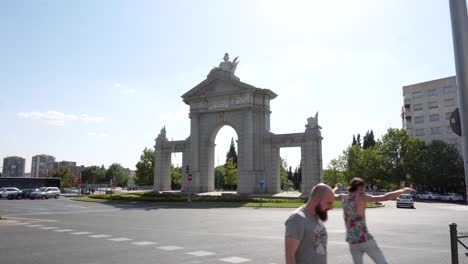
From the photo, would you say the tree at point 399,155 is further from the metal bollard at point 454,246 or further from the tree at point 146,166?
the metal bollard at point 454,246

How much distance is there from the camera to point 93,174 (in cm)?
13362

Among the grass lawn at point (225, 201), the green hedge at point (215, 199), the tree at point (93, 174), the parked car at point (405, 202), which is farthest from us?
the tree at point (93, 174)

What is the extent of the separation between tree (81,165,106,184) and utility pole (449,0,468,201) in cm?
13756

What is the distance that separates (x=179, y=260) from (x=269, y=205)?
2356 cm

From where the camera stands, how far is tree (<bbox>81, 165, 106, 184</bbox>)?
445 ft

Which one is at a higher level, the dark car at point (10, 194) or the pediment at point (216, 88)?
the pediment at point (216, 88)

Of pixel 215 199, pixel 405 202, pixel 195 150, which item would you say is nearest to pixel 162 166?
pixel 195 150

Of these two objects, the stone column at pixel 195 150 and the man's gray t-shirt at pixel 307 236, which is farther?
the stone column at pixel 195 150

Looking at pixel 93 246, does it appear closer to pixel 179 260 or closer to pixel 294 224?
pixel 179 260

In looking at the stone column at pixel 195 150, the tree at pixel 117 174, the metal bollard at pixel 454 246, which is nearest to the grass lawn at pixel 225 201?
the stone column at pixel 195 150

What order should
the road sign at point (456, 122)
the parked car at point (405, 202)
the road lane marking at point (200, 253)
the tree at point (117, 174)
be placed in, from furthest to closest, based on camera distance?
the tree at point (117, 174) < the parked car at point (405, 202) < the road lane marking at point (200, 253) < the road sign at point (456, 122)

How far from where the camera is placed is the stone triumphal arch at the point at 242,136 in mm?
42875

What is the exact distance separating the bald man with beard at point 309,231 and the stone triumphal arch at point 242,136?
127ft

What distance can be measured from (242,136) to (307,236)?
41.9 m
